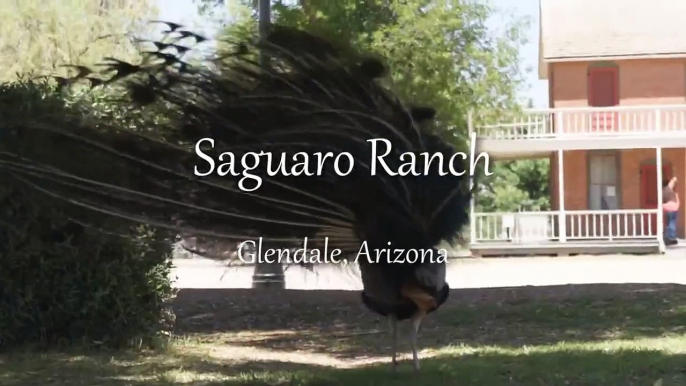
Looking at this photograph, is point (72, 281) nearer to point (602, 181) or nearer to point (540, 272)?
point (540, 272)

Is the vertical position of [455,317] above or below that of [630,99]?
below

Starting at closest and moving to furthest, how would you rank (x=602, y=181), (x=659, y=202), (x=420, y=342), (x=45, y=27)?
(x=420, y=342) → (x=659, y=202) → (x=45, y=27) → (x=602, y=181)

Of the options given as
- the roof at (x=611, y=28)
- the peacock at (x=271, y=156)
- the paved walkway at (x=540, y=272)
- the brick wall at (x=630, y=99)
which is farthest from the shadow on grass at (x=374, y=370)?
the roof at (x=611, y=28)

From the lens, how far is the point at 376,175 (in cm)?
548

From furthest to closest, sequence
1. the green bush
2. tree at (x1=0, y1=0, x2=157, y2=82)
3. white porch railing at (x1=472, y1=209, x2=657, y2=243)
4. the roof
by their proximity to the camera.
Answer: the roof < tree at (x1=0, y1=0, x2=157, y2=82) < white porch railing at (x1=472, y1=209, x2=657, y2=243) < the green bush

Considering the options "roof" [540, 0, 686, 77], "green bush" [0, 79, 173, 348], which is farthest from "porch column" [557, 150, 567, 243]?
"green bush" [0, 79, 173, 348]

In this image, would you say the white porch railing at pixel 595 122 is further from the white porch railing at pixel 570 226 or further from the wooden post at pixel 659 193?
the white porch railing at pixel 570 226

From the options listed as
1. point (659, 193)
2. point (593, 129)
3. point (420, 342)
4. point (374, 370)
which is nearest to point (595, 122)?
point (593, 129)

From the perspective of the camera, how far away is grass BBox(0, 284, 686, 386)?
683cm

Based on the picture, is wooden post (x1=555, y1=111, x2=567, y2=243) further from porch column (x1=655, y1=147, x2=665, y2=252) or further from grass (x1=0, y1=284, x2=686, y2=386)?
grass (x1=0, y1=284, x2=686, y2=386)

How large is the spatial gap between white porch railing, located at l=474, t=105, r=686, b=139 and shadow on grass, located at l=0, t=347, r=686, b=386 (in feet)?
56.6

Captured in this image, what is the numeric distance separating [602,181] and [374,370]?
21.3 m

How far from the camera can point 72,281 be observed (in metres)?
8.65

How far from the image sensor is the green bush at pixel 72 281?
8.41 metres
